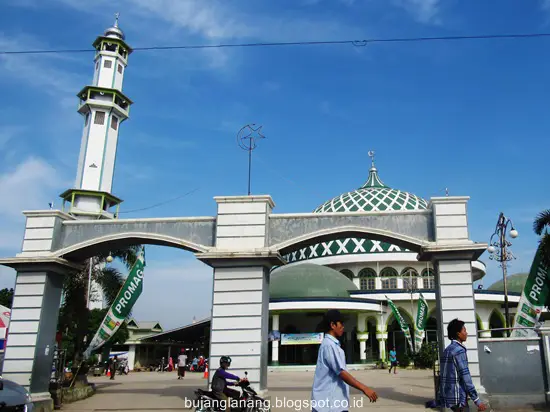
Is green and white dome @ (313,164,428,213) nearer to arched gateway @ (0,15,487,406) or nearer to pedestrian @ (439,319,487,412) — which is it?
arched gateway @ (0,15,487,406)

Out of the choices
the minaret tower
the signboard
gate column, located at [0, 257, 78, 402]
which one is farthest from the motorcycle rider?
the minaret tower

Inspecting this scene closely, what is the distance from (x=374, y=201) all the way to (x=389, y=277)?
6.95 m

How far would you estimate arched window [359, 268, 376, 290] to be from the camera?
131 feet

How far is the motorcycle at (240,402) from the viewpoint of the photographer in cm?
934

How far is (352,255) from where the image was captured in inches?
1576

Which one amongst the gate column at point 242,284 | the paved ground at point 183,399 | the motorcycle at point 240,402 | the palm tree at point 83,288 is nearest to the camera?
the motorcycle at point 240,402

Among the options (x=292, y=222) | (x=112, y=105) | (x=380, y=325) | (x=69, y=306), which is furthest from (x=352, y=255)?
(x=292, y=222)

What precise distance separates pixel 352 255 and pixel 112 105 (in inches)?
829

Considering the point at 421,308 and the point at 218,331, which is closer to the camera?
the point at 218,331

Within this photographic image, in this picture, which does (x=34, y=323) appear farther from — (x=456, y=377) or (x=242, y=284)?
(x=456, y=377)

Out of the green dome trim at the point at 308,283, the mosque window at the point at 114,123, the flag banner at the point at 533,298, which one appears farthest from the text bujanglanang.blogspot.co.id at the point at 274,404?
the mosque window at the point at 114,123

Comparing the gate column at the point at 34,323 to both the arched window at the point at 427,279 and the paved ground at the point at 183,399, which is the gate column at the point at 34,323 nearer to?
the paved ground at the point at 183,399

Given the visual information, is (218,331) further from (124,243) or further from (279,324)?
(279,324)

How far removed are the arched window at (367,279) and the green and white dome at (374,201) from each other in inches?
194
